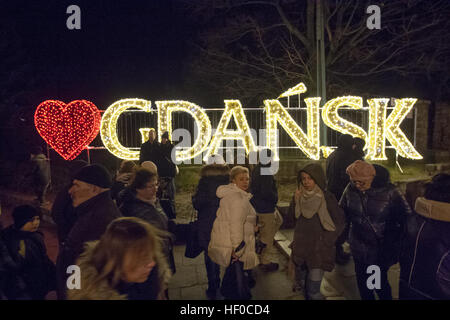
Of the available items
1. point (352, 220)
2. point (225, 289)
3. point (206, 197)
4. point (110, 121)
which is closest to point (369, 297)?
point (352, 220)

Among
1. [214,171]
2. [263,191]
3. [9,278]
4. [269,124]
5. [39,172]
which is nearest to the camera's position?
[9,278]

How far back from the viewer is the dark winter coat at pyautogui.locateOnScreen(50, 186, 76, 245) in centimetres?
341

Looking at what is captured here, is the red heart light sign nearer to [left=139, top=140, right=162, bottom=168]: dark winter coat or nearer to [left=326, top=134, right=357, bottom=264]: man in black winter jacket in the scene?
[left=139, top=140, right=162, bottom=168]: dark winter coat

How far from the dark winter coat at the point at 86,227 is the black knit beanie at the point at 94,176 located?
0.14 metres

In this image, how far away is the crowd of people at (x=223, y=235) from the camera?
7.38ft

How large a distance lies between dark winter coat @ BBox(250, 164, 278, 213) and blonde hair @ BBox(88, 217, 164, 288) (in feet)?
8.97

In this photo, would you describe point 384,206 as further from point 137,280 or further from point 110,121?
point 110,121

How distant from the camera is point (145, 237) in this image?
2240 millimetres

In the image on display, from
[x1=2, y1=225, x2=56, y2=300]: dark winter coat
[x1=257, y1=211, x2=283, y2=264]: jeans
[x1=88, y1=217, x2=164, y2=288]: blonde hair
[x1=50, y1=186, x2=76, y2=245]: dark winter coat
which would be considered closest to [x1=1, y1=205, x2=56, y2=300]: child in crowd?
[x1=2, y1=225, x2=56, y2=300]: dark winter coat

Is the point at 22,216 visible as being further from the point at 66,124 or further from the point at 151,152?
the point at 66,124

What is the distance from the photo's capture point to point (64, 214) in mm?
3469

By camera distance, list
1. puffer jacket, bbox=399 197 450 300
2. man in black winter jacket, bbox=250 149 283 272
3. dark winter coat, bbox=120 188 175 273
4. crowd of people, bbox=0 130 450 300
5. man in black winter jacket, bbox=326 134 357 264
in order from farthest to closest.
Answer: man in black winter jacket, bbox=326 134 357 264, man in black winter jacket, bbox=250 149 283 272, dark winter coat, bbox=120 188 175 273, puffer jacket, bbox=399 197 450 300, crowd of people, bbox=0 130 450 300

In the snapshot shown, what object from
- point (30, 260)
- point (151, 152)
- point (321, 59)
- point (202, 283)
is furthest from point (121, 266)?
point (321, 59)

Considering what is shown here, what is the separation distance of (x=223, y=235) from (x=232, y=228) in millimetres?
142
